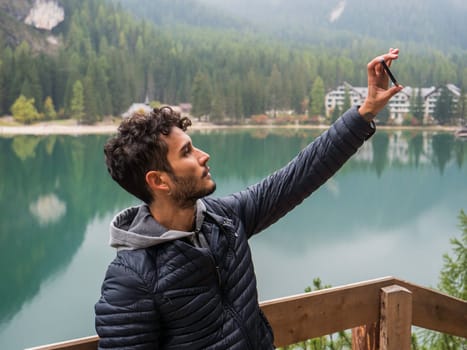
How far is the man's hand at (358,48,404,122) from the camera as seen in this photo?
0.69 metres

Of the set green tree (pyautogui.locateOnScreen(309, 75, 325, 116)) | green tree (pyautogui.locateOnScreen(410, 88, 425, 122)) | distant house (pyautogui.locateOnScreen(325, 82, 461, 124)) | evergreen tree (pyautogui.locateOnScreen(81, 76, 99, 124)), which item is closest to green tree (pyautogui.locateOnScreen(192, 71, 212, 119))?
evergreen tree (pyautogui.locateOnScreen(81, 76, 99, 124))

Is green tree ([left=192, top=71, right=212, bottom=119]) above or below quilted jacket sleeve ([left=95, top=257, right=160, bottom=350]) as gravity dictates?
above

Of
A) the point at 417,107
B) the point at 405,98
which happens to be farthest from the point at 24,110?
the point at 417,107

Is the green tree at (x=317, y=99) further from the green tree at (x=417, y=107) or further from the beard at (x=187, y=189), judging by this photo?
the beard at (x=187, y=189)

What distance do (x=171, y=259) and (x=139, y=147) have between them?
0.13m

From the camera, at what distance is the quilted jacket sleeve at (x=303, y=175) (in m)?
0.71

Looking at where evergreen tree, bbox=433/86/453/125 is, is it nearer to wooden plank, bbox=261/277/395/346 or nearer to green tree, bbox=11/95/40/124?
green tree, bbox=11/95/40/124

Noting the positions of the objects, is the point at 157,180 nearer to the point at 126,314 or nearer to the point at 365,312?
the point at 126,314

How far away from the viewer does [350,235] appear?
10.6 m

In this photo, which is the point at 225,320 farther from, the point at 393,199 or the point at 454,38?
the point at 454,38

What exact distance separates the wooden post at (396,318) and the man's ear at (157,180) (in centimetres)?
53

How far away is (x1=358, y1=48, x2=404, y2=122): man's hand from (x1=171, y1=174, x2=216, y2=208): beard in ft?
0.82

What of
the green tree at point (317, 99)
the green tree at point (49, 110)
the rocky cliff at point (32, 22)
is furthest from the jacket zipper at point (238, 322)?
the rocky cliff at point (32, 22)

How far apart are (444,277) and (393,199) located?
33.1 ft
